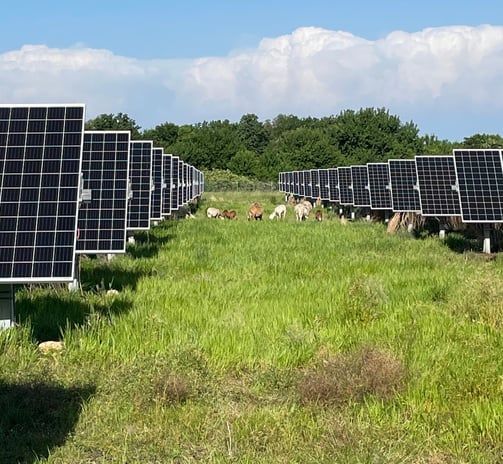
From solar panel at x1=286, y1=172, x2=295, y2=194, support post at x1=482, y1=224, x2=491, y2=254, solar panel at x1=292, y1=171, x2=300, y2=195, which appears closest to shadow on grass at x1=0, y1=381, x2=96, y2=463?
support post at x1=482, y1=224, x2=491, y2=254

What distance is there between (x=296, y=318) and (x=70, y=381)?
326 centimetres

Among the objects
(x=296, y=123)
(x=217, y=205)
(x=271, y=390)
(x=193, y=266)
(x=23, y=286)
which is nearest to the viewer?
(x=271, y=390)

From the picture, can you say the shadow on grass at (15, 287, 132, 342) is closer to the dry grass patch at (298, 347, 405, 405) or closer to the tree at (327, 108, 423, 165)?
the dry grass patch at (298, 347, 405, 405)

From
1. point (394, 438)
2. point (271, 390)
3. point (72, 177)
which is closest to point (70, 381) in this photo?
point (271, 390)

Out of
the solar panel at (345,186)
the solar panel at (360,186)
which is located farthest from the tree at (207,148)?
the solar panel at (360,186)

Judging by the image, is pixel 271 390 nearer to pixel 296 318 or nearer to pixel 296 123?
pixel 296 318

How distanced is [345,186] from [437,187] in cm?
1599

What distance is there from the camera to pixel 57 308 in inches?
368

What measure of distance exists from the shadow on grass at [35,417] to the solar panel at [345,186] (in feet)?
98.4

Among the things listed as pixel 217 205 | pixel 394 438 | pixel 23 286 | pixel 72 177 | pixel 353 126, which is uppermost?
A: pixel 353 126

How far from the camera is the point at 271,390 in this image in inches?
256

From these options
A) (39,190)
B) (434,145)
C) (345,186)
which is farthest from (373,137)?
(39,190)

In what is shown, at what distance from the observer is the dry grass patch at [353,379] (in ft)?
20.1

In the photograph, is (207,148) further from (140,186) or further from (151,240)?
(140,186)
